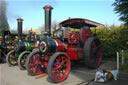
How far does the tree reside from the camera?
3.71 m

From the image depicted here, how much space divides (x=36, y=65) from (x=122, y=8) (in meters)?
3.21

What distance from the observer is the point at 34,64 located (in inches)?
172

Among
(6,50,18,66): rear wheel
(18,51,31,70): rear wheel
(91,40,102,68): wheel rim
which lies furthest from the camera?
(6,50,18,66): rear wheel

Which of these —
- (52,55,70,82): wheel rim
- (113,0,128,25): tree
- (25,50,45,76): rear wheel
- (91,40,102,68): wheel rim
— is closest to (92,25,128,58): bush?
(91,40,102,68): wheel rim

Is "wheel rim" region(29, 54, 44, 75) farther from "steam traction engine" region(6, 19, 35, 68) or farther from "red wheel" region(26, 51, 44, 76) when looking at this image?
"steam traction engine" region(6, 19, 35, 68)

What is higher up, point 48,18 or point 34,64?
point 48,18

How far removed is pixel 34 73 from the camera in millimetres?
4391

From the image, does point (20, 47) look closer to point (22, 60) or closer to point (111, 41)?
point (22, 60)

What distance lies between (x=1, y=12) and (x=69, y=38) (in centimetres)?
1949

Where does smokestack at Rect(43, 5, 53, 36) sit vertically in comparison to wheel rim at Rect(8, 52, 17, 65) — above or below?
above

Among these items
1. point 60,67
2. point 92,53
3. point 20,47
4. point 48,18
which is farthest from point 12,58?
point 92,53

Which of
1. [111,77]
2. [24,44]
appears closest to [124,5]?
[111,77]

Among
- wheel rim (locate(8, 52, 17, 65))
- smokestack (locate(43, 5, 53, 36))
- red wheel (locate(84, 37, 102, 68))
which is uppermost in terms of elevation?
smokestack (locate(43, 5, 53, 36))

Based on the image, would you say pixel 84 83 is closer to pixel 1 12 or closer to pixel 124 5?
pixel 124 5
